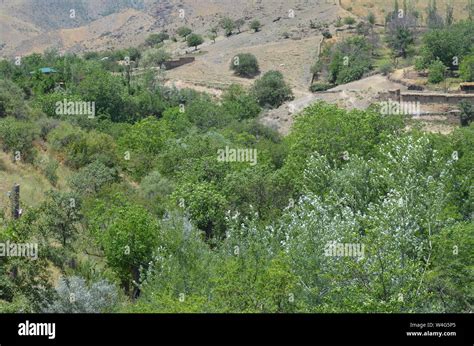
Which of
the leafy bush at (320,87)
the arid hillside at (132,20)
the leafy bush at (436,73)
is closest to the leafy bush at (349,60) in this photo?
the leafy bush at (320,87)

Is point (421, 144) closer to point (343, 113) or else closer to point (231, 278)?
point (343, 113)

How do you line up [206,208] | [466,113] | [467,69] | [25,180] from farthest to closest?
[467,69]
[466,113]
[25,180]
[206,208]

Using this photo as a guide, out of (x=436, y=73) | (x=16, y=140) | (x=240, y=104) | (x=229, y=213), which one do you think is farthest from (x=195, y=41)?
(x=229, y=213)

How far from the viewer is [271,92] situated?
5275 centimetres

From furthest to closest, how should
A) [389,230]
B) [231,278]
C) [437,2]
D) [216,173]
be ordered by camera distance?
[437,2] < [216,173] < [389,230] < [231,278]

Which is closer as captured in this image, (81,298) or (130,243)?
(81,298)

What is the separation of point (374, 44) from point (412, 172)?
49.4 metres

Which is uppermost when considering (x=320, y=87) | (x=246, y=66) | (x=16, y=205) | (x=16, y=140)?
(x=16, y=205)

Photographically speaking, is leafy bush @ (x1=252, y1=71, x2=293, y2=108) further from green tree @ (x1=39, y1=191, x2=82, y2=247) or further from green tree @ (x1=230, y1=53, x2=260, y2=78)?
green tree @ (x1=39, y1=191, x2=82, y2=247)

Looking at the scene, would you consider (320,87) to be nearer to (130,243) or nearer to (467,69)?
(467,69)

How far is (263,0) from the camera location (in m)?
106

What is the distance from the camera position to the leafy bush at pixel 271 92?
5269 cm
